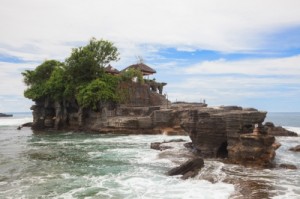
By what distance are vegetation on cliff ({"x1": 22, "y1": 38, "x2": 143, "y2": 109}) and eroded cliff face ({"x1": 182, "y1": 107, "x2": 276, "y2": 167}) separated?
22641 millimetres

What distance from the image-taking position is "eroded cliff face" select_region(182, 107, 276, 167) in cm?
1895

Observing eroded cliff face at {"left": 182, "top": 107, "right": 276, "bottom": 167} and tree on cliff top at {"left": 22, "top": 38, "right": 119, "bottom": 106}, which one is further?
tree on cliff top at {"left": 22, "top": 38, "right": 119, "bottom": 106}

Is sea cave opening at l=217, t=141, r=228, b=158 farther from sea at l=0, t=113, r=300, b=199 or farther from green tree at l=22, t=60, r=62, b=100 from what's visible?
green tree at l=22, t=60, r=62, b=100

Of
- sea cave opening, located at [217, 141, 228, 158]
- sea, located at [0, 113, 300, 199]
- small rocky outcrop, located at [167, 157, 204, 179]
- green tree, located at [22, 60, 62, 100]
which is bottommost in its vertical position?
sea, located at [0, 113, 300, 199]

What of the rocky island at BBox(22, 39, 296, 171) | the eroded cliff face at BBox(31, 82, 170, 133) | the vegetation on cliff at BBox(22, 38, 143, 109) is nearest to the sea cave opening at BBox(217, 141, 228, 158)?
the rocky island at BBox(22, 39, 296, 171)

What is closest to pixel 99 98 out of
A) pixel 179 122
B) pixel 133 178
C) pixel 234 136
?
pixel 179 122

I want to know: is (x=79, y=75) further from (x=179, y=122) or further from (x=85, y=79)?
(x=179, y=122)

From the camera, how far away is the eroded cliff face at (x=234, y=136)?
18953 millimetres

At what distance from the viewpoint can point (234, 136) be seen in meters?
20.4

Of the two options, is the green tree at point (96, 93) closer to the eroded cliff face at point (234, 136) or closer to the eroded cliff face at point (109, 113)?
the eroded cliff face at point (109, 113)

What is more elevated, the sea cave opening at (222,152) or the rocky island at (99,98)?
the rocky island at (99,98)

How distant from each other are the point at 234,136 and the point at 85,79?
107 ft

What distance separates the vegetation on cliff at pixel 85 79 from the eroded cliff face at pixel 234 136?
2264 centimetres

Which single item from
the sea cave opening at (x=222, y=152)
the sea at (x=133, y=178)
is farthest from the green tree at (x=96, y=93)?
the sea cave opening at (x=222, y=152)
